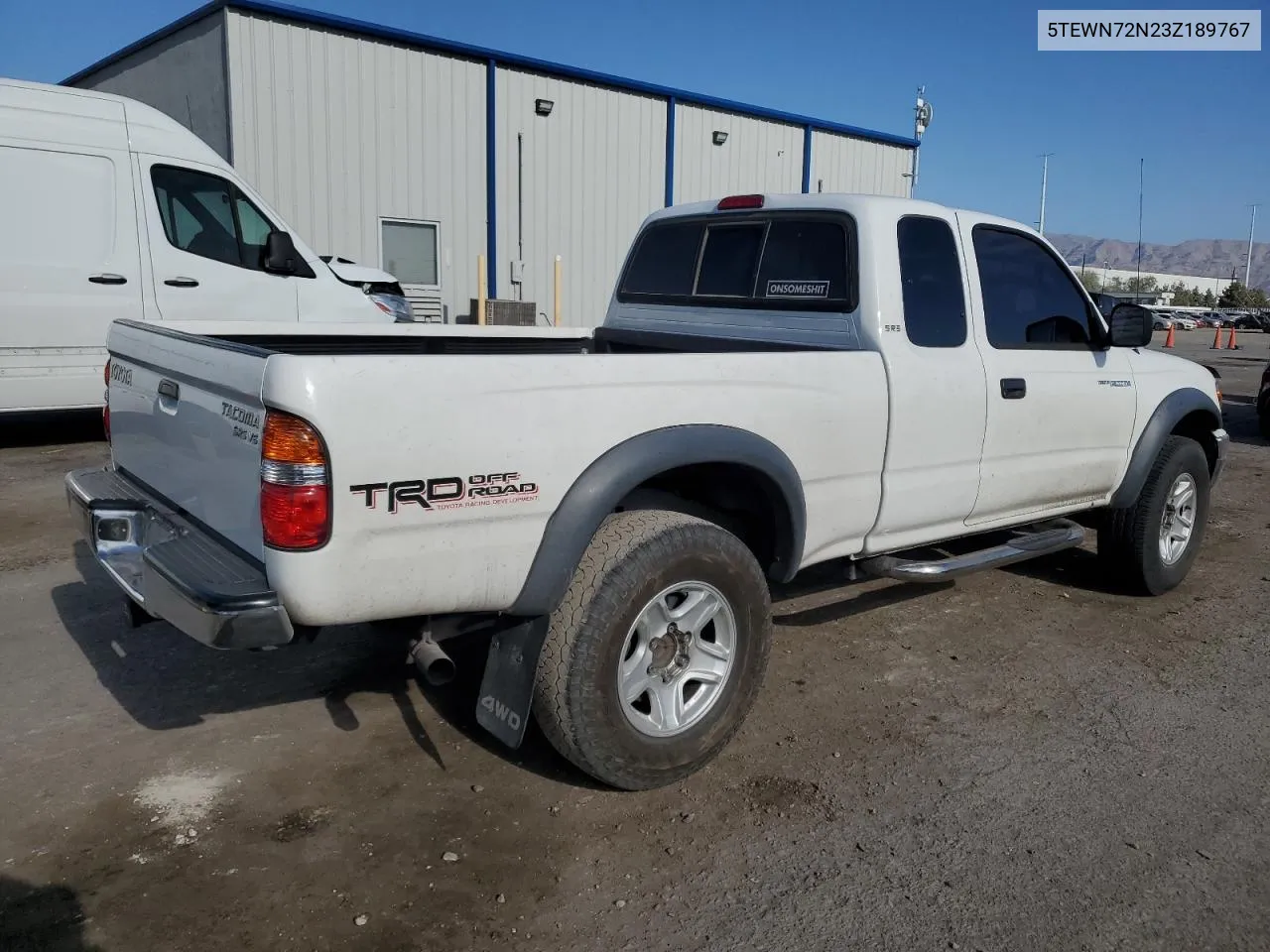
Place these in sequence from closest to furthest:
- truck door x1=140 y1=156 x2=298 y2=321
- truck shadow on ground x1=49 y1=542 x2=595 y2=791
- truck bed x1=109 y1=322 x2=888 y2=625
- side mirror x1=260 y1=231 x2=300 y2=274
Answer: truck bed x1=109 y1=322 x2=888 y2=625 → truck shadow on ground x1=49 y1=542 x2=595 y2=791 → truck door x1=140 y1=156 x2=298 y2=321 → side mirror x1=260 y1=231 x2=300 y2=274

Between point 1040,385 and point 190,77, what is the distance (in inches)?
473

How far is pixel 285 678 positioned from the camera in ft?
13.4

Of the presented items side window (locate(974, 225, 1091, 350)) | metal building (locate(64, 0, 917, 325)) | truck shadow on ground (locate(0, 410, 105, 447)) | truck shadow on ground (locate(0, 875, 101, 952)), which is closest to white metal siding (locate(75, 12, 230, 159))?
metal building (locate(64, 0, 917, 325))

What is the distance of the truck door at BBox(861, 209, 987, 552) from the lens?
395cm

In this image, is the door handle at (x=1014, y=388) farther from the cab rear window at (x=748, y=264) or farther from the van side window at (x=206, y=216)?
the van side window at (x=206, y=216)

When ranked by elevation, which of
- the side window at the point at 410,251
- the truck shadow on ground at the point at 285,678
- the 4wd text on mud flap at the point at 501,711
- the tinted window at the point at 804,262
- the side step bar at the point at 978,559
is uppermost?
the side window at the point at 410,251

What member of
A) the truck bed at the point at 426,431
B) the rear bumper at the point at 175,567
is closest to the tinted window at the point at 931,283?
the truck bed at the point at 426,431

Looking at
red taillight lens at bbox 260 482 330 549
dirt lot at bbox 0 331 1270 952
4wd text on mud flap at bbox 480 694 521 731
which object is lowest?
dirt lot at bbox 0 331 1270 952

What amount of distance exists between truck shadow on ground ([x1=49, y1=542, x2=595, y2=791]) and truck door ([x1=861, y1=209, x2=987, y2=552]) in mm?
1698

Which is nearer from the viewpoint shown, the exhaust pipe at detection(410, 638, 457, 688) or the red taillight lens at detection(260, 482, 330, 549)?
the red taillight lens at detection(260, 482, 330, 549)

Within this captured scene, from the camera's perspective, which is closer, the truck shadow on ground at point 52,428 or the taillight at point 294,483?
the taillight at point 294,483

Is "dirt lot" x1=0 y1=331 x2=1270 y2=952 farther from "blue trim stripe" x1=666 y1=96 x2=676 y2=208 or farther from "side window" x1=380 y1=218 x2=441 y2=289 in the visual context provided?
"blue trim stripe" x1=666 y1=96 x2=676 y2=208

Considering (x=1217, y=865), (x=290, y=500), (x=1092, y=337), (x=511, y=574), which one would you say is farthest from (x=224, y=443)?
(x=1092, y=337)

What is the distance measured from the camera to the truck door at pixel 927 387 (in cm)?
395
